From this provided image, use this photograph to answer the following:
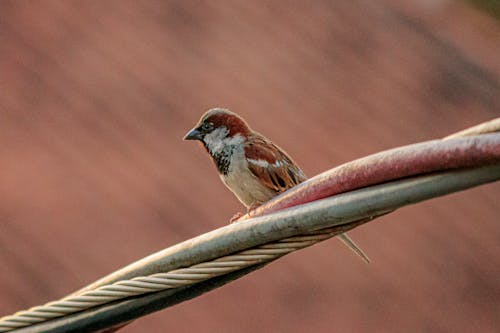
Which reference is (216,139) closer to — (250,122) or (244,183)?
(244,183)

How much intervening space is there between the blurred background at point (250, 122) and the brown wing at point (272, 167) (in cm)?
240

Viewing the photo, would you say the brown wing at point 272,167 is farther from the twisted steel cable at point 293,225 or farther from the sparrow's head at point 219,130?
the twisted steel cable at point 293,225

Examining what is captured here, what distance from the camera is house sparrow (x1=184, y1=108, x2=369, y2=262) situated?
3.44 metres

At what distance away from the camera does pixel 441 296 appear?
18.9 ft

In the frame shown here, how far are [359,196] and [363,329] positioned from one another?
3.99 metres

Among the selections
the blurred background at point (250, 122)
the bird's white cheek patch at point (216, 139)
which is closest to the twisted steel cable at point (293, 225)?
the bird's white cheek patch at point (216, 139)

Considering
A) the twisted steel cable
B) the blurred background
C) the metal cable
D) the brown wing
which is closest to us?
the twisted steel cable

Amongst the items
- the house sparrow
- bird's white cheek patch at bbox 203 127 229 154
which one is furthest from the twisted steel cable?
bird's white cheek patch at bbox 203 127 229 154

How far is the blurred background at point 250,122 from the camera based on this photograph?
5832mm

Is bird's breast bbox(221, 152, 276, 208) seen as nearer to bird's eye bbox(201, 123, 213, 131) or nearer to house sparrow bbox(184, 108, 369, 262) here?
house sparrow bbox(184, 108, 369, 262)

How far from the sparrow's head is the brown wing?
94mm

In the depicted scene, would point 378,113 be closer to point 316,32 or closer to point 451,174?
point 316,32

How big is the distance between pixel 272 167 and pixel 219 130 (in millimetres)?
320

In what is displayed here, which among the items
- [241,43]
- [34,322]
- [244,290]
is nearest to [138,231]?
[244,290]
